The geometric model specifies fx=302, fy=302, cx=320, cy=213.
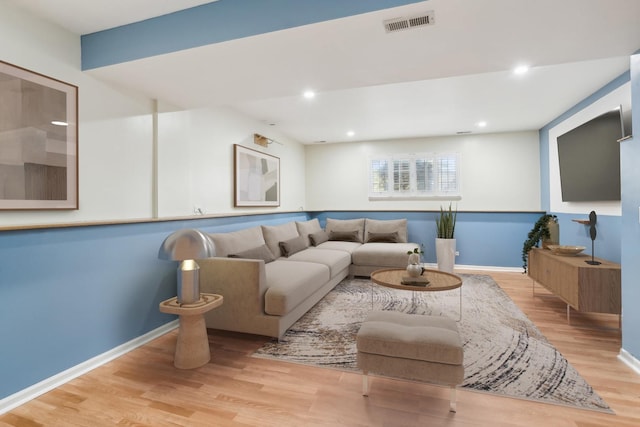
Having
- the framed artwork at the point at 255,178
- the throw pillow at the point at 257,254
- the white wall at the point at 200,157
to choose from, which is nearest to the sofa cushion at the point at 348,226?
the framed artwork at the point at 255,178

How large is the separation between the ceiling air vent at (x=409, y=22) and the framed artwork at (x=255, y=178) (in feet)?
8.85

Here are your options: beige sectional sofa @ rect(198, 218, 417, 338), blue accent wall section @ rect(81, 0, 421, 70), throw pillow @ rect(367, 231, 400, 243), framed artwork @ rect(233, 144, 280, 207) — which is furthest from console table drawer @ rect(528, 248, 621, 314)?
Result: framed artwork @ rect(233, 144, 280, 207)

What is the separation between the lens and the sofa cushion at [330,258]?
375 cm

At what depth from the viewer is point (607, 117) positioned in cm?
302

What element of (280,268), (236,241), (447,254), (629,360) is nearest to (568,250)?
(629,360)

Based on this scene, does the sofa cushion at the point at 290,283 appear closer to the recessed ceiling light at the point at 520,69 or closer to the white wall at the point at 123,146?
the white wall at the point at 123,146

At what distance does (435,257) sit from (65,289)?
5140 mm

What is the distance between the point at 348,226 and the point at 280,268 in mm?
2540

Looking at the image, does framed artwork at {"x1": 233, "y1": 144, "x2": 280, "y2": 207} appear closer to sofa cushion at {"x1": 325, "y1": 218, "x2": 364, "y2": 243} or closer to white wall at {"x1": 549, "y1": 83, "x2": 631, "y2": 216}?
A: sofa cushion at {"x1": 325, "y1": 218, "x2": 364, "y2": 243}

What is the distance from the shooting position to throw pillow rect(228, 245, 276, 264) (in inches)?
117

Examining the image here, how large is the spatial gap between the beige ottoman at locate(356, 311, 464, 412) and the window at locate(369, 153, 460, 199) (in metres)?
4.04

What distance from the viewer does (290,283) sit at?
268 centimetres

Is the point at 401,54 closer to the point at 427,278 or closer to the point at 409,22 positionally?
the point at 409,22

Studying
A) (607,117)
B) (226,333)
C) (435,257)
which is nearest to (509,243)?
(435,257)
